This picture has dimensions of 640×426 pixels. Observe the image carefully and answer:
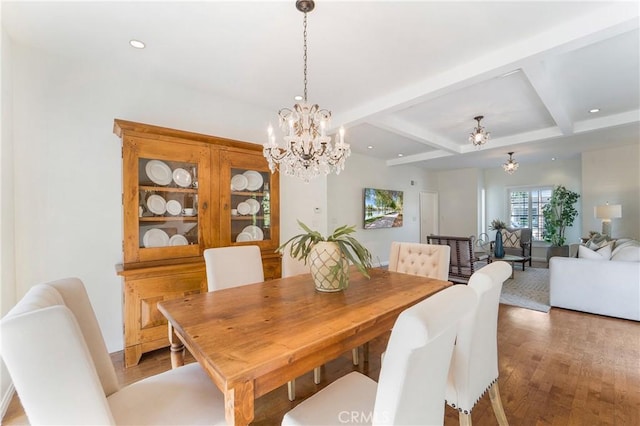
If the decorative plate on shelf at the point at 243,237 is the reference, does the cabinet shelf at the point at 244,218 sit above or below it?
above

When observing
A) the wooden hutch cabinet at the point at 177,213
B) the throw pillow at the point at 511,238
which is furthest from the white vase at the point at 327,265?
the throw pillow at the point at 511,238

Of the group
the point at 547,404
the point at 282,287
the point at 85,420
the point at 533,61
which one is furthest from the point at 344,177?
the point at 85,420

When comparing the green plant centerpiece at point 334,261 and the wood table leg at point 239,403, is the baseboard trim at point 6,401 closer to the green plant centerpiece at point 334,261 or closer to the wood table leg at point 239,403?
the wood table leg at point 239,403

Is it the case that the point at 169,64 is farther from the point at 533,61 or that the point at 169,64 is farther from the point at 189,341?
the point at 533,61

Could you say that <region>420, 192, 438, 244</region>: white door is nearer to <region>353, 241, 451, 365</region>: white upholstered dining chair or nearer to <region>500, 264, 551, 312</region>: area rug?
<region>500, 264, 551, 312</region>: area rug

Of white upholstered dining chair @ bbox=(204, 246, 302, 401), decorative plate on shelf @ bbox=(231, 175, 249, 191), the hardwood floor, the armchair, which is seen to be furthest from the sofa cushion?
decorative plate on shelf @ bbox=(231, 175, 249, 191)

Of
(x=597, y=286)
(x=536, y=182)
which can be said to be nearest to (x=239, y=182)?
(x=597, y=286)

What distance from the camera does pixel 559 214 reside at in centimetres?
643

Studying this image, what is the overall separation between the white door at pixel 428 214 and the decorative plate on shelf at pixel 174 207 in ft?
22.5

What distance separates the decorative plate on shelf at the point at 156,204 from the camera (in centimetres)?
237

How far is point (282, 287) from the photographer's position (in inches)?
71.2

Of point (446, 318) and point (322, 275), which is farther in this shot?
point (322, 275)

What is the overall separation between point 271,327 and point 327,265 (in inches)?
22.9

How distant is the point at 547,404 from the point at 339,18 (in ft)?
9.73
